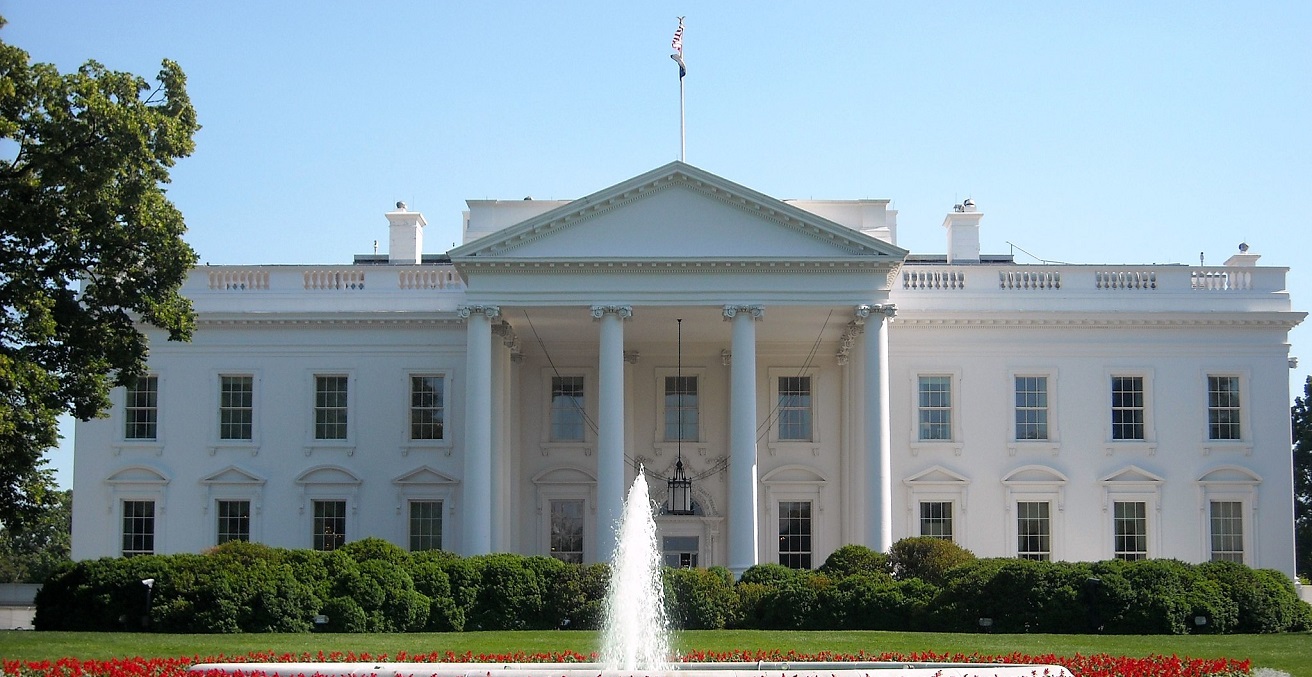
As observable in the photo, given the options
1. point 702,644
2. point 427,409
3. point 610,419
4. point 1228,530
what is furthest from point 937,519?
point 702,644

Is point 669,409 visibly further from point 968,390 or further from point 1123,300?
point 1123,300

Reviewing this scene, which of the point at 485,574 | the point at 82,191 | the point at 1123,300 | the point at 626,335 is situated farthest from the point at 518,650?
the point at 1123,300

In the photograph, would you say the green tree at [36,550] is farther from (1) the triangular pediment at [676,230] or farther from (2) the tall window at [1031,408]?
(2) the tall window at [1031,408]

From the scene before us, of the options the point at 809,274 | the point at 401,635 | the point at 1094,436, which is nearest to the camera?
the point at 401,635

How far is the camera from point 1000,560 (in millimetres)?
28516

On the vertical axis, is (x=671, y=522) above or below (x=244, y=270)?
below

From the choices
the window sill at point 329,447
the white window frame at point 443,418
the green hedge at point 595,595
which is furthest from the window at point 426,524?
the green hedge at point 595,595

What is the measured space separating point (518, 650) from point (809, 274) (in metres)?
13.8

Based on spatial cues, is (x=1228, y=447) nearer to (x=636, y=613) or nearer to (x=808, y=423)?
(x=808, y=423)

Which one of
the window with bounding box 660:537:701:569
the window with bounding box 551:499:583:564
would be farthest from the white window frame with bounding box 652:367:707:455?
the window with bounding box 551:499:583:564

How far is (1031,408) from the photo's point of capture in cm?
3666

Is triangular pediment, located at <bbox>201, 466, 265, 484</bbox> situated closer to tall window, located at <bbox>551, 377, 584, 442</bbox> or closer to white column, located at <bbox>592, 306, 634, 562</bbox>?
tall window, located at <bbox>551, 377, 584, 442</bbox>

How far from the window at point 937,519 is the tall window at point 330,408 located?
50.2 ft

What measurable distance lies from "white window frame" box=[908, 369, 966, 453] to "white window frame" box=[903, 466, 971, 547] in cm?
47
